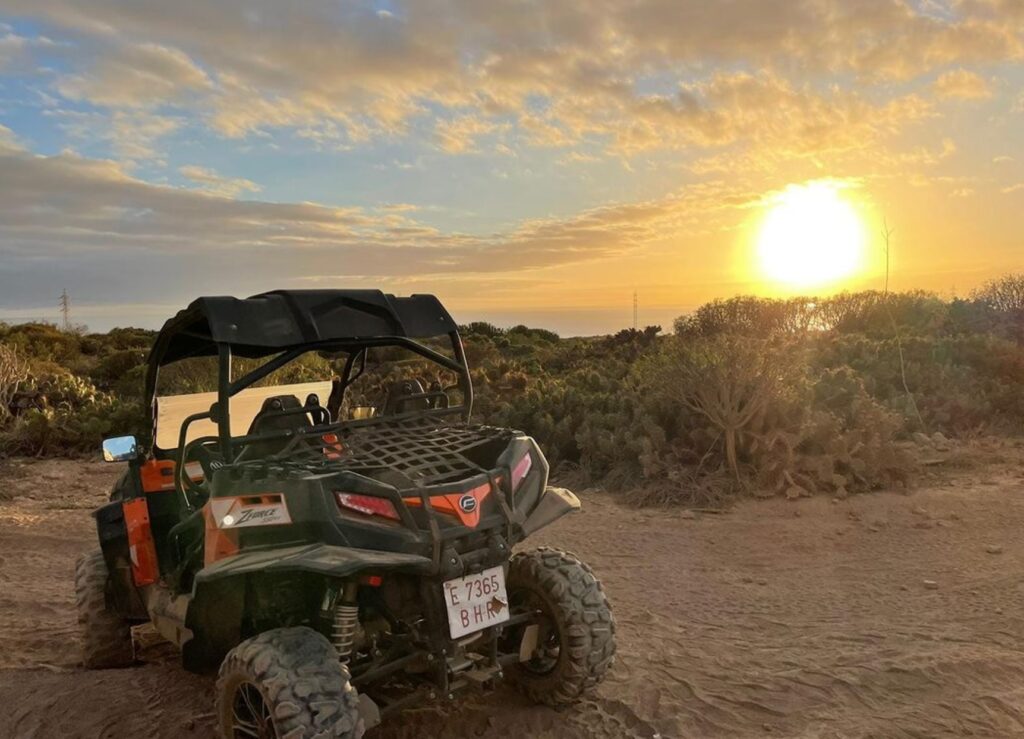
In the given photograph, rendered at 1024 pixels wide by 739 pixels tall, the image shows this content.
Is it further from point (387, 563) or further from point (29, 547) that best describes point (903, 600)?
point (29, 547)

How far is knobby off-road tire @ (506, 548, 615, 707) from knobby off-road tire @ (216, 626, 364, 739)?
1.18 metres

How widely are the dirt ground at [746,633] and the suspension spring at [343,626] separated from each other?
0.75 metres

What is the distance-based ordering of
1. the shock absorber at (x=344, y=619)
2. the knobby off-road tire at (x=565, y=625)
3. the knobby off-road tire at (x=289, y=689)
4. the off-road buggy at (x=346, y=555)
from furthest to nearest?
1. the knobby off-road tire at (x=565, y=625)
2. the shock absorber at (x=344, y=619)
3. the off-road buggy at (x=346, y=555)
4. the knobby off-road tire at (x=289, y=689)

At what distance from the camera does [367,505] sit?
311cm

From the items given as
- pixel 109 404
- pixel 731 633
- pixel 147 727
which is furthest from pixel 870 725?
pixel 109 404

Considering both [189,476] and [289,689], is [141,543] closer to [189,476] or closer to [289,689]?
[189,476]

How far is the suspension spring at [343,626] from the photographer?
3.34 m

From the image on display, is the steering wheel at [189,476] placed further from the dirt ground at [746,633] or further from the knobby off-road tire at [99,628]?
the dirt ground at [746,633]

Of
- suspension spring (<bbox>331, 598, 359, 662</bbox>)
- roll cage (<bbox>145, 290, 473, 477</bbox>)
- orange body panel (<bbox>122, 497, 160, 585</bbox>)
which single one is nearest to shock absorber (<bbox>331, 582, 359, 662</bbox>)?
suspension spring (<bbox>331, 598, 359, 662</bbox>)

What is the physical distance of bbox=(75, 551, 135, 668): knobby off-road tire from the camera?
184 inches

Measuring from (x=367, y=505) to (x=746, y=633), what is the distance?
10.3 feet

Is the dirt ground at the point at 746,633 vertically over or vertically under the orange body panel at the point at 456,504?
under

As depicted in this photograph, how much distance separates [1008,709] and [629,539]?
4.08 meters

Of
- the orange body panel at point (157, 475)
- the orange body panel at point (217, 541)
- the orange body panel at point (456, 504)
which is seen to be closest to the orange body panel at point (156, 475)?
the orange body panel at point (157, 475)
